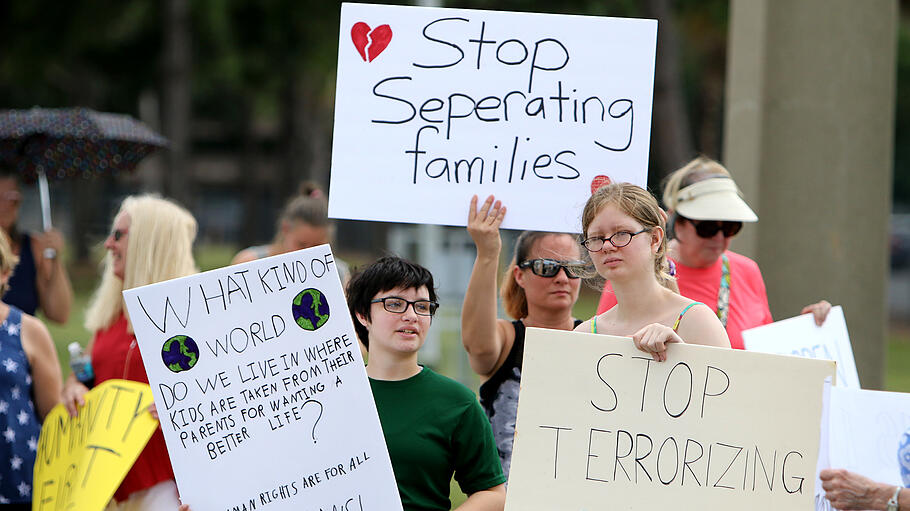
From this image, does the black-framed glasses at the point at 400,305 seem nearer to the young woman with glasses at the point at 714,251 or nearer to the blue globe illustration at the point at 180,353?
the blue globe illustration at the point at 180,353

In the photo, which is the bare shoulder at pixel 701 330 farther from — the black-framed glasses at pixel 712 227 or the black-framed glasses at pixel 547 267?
the black-framed glasses at pixel 712 227

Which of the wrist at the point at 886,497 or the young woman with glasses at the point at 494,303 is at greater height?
Answer: the young woman with glasses at the point at 494,303

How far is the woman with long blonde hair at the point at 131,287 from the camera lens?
379cm

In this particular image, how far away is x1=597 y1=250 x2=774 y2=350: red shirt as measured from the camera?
163 inches

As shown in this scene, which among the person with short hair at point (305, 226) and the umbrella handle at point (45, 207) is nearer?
the person with short hair at point (305, 226)

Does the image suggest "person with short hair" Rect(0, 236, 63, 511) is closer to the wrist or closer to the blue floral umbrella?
the blue floral umbrella

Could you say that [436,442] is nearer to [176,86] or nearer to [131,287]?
[131,287]

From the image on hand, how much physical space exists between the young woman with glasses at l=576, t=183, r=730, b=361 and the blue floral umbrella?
385cm

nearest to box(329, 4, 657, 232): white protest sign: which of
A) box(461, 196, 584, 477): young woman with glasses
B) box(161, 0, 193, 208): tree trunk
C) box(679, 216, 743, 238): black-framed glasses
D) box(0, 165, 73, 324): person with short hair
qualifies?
box(461, 196, 584, 477): young woman with glasses

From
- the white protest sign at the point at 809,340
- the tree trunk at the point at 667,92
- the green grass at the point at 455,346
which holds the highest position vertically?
the tree trunk at the point at 667,92

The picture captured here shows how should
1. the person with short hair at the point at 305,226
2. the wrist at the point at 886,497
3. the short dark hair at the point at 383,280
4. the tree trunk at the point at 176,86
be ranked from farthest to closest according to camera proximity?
the tree trunk at the point at 176,86
the person with short hair at the point at 305,226
the short dark hair at the point at 383,280
the wrist at the point at 886,497

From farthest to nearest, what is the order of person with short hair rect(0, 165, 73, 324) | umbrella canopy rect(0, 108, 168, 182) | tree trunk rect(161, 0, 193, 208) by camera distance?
tree trunk rect(161, 0, 193, 208) → umbrella canopy rect(0, 108, 168, 182) → person with short hair rect(0, 165, 73, 324)

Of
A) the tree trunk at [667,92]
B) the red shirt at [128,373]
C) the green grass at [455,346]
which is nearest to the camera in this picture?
the red shirt at [128,373]

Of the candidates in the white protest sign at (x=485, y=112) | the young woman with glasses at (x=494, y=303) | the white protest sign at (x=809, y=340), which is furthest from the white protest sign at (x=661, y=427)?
the white protest sign at (x=809, y=340)
